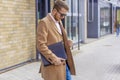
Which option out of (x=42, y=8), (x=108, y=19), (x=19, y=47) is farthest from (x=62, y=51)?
(x=108, y=19)

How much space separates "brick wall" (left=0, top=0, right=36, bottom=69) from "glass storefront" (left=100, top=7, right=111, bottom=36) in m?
15.4

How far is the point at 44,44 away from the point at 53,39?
0.57 feet

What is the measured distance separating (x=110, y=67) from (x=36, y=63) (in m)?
2.36

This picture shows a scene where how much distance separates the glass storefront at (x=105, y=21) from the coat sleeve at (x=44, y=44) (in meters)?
22.1

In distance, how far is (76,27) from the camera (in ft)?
58.8

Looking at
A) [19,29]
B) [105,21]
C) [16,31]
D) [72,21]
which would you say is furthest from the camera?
[105,21]

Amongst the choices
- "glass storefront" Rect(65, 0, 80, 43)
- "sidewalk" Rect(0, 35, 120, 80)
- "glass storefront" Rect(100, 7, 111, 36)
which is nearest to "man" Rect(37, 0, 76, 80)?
"sidewalk" Rect(0, 35, 120, 80)

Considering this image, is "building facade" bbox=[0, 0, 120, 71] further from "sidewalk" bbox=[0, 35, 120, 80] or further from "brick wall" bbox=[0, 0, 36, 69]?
"sidewalk" bbox=[0, 35, 120, 80]

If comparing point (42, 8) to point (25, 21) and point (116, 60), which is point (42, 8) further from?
point (116, 60)

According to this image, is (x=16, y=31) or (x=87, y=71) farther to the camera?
(x=16, y=31)

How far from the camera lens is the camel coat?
167 inches

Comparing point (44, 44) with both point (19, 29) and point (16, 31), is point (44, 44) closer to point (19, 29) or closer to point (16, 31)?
point (16, 31)

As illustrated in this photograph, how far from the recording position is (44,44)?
4246 mm

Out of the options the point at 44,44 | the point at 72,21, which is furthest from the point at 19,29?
the point at 72,21
